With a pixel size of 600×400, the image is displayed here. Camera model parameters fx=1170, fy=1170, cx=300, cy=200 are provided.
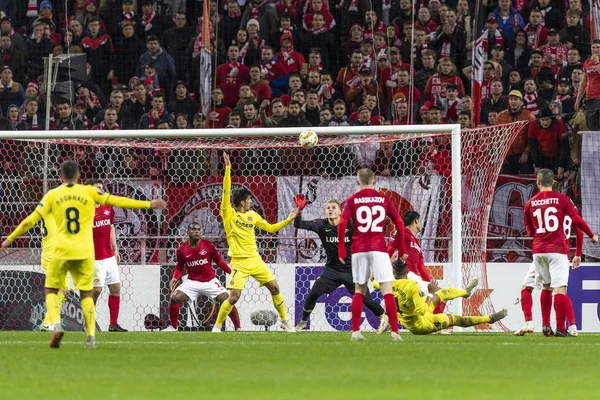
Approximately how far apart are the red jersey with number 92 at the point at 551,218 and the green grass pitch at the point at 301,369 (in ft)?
5.59

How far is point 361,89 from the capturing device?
22.1 m

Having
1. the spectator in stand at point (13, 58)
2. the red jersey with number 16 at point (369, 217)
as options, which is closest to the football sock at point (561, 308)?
the red jersey with number 16 at point (369, 217)

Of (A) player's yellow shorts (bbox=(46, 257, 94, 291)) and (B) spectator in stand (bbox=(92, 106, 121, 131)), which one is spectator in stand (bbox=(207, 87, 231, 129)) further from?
(A) player's yellow shorts (bbox=(46, 257, 94, 291))

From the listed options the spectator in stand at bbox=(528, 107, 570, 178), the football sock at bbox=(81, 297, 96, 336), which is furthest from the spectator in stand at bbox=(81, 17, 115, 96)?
the football sock at bbox=(81, 297, 96, 336)

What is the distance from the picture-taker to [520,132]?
19.8 metres

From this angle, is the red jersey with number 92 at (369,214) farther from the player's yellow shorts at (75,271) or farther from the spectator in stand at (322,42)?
the spectator in stand at (322,42)

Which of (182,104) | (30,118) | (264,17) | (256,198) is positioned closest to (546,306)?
(256,198)

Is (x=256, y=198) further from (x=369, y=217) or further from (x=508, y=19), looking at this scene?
(x=508, y=19)

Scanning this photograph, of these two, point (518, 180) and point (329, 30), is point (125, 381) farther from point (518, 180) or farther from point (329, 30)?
point (329, 30)

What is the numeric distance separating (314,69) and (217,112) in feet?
6.84

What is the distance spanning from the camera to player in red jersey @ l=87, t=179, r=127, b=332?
1711 centimetres

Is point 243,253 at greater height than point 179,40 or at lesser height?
lesser

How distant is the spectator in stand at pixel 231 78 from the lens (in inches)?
896

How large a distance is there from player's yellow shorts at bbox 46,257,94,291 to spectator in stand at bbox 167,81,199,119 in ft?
33.2
